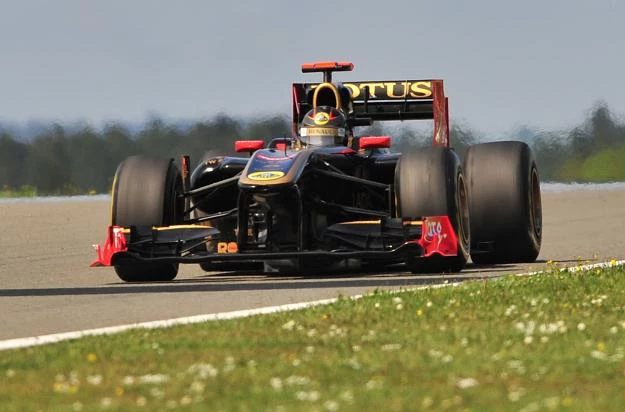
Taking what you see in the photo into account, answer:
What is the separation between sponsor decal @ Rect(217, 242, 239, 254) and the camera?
1659 centimetres

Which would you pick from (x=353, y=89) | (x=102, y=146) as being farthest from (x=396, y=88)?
(x=102, y=146)

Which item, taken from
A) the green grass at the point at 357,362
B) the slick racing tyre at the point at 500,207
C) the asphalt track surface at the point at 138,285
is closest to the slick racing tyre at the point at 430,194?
the asphalt track surface at the point at 138,285

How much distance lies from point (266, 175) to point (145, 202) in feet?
4.87

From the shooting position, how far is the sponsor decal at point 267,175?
1617 cm

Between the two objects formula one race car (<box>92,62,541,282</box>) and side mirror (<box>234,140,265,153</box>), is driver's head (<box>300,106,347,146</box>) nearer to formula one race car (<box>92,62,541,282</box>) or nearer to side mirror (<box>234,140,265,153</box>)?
formula one race car (<box>92,62,541,282</box>)

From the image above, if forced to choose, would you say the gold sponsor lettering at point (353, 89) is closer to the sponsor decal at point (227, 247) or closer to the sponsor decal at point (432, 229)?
the sponsor decal at point (227, 247)

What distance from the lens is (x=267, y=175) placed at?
1622 centimetres

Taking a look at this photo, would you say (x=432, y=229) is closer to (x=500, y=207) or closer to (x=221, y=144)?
(x=500, y=207)

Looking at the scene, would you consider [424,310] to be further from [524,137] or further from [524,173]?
[524,137]

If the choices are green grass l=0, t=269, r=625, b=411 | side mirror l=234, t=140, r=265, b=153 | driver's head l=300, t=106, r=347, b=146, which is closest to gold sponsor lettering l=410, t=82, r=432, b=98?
driver's head l=300, t=106, r=347, b=146

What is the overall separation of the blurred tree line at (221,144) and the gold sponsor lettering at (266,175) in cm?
1058

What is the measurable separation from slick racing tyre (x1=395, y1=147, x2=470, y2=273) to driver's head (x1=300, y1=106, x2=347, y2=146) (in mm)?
2096

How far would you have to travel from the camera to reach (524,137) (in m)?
29.7

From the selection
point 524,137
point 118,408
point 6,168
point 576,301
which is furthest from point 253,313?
point 6,168
